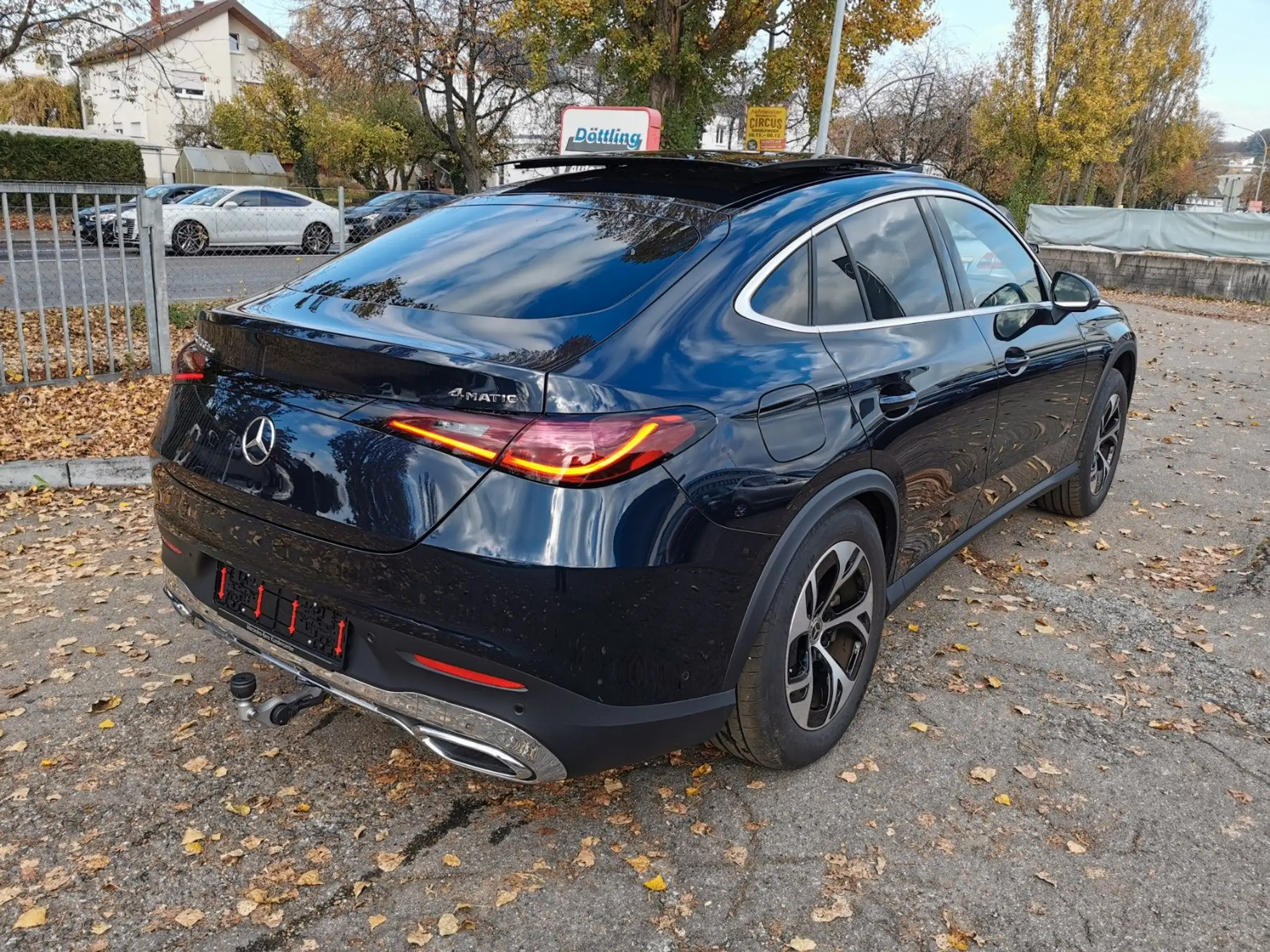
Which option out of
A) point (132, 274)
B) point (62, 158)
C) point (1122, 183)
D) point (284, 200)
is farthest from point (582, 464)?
point (1122, 183)

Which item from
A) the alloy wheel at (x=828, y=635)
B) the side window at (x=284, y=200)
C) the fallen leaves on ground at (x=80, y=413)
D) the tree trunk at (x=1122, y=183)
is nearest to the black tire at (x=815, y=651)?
the alloy wheel at (x=828, y=635)

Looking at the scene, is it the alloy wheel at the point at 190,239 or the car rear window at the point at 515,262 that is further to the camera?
the alloy wheel at the point at 190,239

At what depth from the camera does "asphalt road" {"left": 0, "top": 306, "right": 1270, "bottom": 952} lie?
2.33 metres

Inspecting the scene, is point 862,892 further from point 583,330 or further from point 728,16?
point 728,16

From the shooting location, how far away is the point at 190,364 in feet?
8.98

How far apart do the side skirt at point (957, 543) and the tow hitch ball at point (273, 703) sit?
1.78 metres

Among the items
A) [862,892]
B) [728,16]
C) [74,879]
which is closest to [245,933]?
[74,879]

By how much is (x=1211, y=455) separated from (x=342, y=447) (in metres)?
6.89

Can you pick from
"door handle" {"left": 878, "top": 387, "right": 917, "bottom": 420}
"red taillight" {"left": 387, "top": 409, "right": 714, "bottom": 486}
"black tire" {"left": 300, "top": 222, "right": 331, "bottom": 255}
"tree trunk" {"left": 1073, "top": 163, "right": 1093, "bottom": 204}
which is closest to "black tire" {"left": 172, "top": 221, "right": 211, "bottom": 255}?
"black tire" {"left": 300, "top": 222, "right": 331, "bottom": 255}

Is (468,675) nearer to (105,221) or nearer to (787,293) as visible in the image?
(787,293)

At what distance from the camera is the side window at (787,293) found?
8.67 feet

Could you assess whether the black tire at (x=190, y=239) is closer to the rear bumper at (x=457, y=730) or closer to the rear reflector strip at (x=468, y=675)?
the rear bumper at (x=457, y=730)

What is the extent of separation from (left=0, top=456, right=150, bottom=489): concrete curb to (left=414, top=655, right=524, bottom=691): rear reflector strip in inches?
153

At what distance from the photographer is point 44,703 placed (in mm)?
3217
